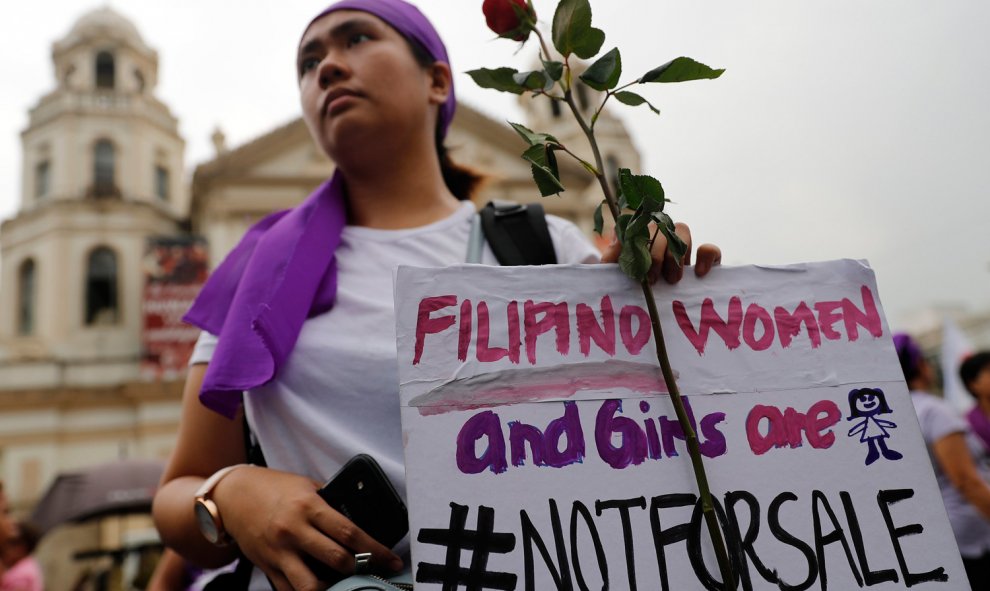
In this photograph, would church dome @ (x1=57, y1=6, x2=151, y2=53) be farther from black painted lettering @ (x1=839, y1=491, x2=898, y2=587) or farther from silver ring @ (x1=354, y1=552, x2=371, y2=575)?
black painted lettering @ (x1=839, y1=491, x2=898, y2=587)

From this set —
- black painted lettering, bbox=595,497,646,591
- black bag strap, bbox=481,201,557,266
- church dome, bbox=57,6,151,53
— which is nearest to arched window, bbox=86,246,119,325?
church dome, bbox=57,6,151,53

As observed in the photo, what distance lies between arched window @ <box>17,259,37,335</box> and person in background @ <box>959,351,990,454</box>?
854 inches

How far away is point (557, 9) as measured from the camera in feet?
3.08

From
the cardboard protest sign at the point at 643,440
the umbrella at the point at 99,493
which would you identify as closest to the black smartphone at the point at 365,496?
the cardboard protest sign at the point at 643,440

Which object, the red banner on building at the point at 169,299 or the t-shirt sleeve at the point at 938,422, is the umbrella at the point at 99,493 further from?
the red banner on building at the point at 169,299

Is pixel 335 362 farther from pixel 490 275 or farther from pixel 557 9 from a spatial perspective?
pixel 557 9

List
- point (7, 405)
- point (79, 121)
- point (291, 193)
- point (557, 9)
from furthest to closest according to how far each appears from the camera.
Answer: point (79, 121), point (291, 193), point (7, 405), point (557, 9)

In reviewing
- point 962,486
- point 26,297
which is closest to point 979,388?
point 962,486

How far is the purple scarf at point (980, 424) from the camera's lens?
3654 mm

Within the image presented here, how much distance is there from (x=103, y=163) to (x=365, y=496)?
23.8 m

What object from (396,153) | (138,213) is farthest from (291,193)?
(396,153)

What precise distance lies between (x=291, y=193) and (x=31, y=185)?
832 centimetres

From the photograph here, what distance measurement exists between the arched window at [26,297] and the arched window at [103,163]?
9.68ft

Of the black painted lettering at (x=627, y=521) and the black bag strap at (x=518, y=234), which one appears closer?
the black painted lettering at (x=627, y=521)
